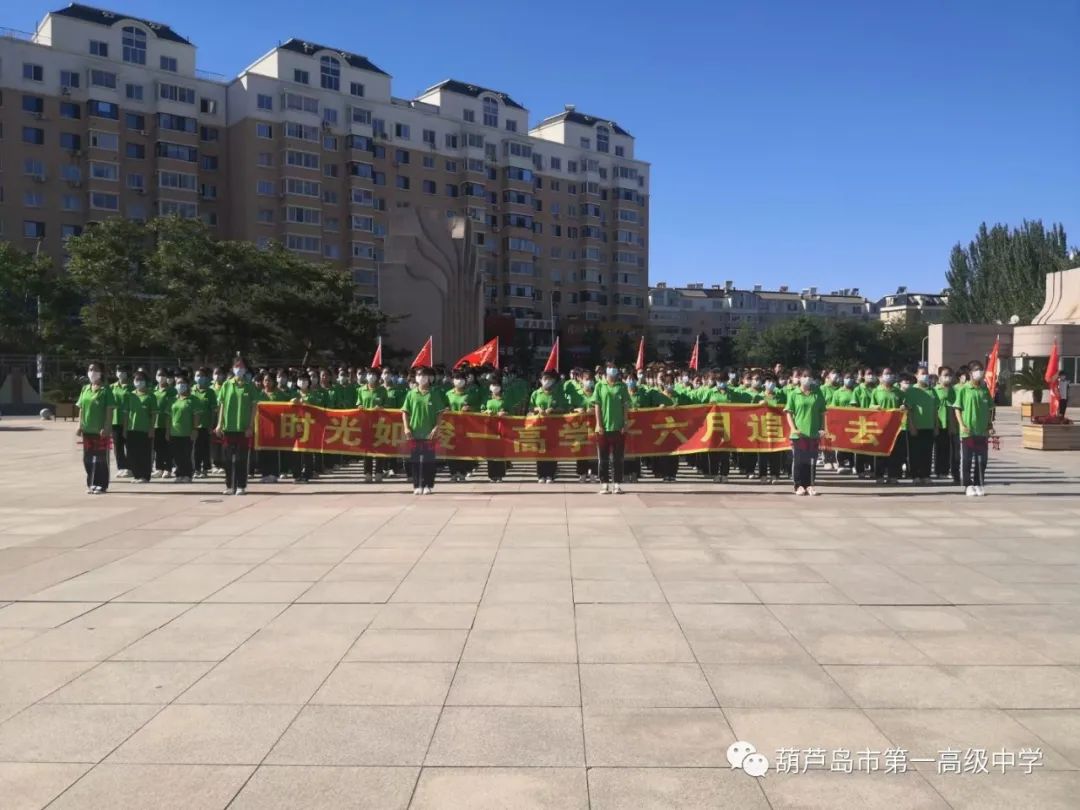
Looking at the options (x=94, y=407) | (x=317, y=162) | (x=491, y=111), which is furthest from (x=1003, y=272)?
(x=94, y=407)

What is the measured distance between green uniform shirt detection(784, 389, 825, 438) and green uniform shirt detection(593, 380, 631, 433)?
2.53 meters

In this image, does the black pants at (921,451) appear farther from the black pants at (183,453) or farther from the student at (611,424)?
the black pants at (183,453)

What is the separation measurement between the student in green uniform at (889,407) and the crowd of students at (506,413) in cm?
2

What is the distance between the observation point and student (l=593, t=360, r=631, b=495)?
42.0 feet

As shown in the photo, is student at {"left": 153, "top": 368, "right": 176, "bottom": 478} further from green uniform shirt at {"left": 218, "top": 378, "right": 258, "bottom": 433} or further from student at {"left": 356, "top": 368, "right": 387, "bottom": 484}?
student at {"left": 356, "top": 368, "right": 387, "bottom": 484}

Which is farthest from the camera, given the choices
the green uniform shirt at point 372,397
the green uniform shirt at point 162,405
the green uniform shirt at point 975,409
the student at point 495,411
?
the green uniform shirt at point 372,397

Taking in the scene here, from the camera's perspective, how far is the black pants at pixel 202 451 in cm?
1507

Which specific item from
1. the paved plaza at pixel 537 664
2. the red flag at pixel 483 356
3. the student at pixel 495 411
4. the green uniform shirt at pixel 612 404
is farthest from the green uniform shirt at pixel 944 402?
the red flag at pixel 483 356

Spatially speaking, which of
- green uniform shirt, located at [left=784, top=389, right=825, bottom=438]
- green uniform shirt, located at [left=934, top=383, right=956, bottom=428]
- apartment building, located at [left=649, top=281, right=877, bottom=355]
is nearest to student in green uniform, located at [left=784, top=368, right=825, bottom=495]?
green uniform shirt, located at [left=784, top=389, right=825, bottom=438]

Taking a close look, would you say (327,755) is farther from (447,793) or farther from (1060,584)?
(1060,584)

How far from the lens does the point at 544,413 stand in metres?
14.5

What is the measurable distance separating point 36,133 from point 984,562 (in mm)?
67014

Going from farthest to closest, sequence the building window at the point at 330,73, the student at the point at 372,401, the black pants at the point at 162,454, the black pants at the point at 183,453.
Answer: the building window at the point at 330,73, the black pants at the point at 162,454, the student at the point at 372,401, the black pants at the point at 183,453

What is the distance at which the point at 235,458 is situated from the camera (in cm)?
1291
